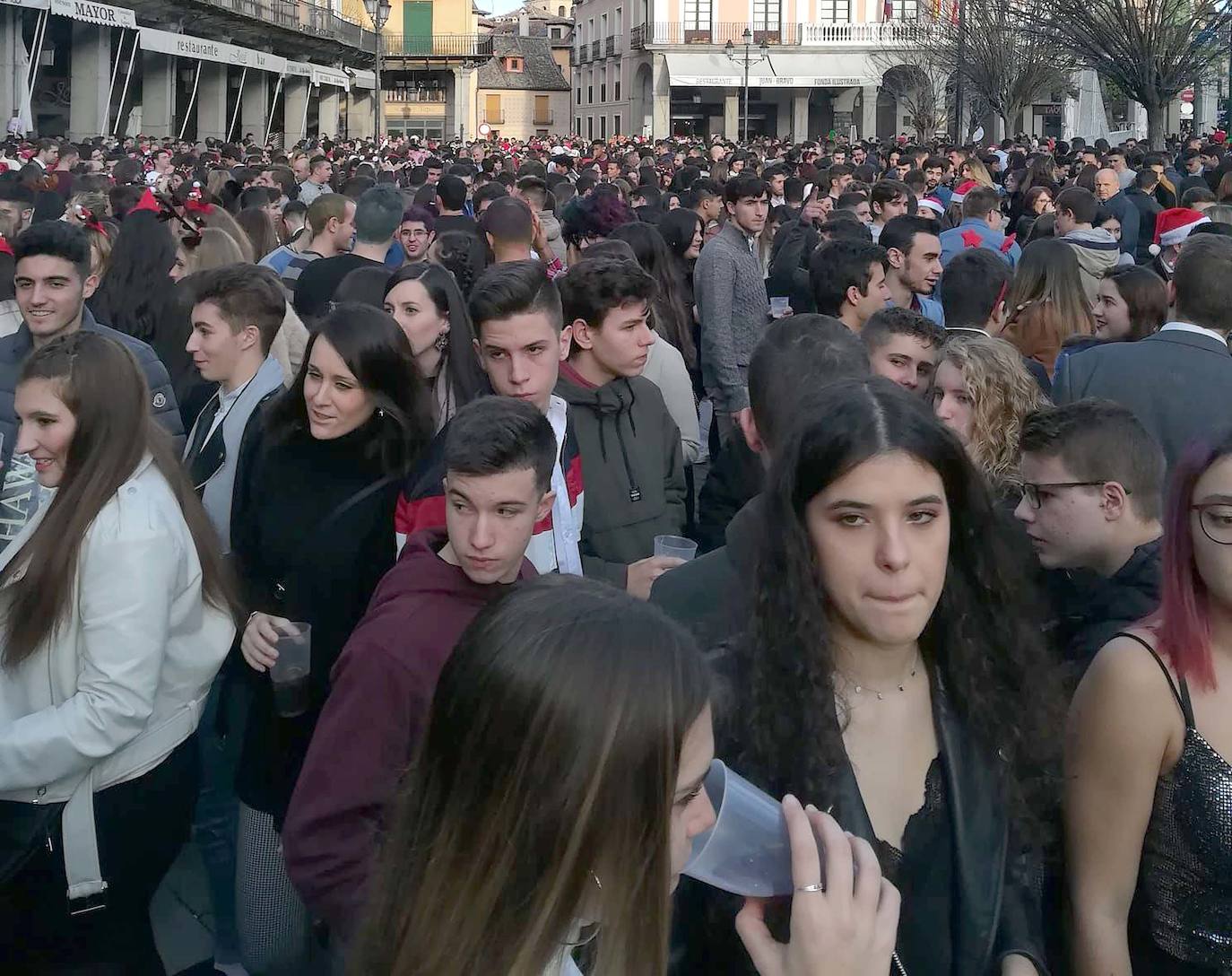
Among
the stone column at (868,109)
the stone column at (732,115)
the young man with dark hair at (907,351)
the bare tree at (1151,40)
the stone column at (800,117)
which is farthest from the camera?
the stone column at (732,115)

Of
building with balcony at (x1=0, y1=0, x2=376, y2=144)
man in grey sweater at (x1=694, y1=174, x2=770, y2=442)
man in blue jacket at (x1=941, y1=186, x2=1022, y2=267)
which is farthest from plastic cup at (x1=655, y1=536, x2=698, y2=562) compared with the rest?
building with balcony at (x1=0, y1=0, x2=376, y2=144)

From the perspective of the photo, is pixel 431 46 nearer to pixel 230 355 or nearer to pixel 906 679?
pixel 230 355

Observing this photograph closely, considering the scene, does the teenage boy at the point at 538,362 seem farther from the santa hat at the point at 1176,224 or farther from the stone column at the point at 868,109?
the stone column at the point at 868,109

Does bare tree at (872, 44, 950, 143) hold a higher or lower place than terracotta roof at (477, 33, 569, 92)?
lower

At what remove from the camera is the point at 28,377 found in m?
3.08

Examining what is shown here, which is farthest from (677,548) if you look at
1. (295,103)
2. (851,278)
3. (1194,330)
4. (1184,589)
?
(295,103)

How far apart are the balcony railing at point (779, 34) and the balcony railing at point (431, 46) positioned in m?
14.0

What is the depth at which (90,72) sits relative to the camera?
30.7 meters

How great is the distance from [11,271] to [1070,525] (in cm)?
497

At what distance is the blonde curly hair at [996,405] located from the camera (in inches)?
139

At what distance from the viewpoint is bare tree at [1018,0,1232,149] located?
22484 mm

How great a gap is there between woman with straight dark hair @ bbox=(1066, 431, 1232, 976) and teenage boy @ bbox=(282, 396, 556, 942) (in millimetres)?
1029

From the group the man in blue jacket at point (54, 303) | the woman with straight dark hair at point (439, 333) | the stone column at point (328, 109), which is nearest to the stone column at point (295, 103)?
the stone column at point (328, 109)

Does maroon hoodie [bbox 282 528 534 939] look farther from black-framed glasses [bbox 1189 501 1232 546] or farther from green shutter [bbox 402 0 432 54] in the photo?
green shutter [bbox 402 0 432 54]
